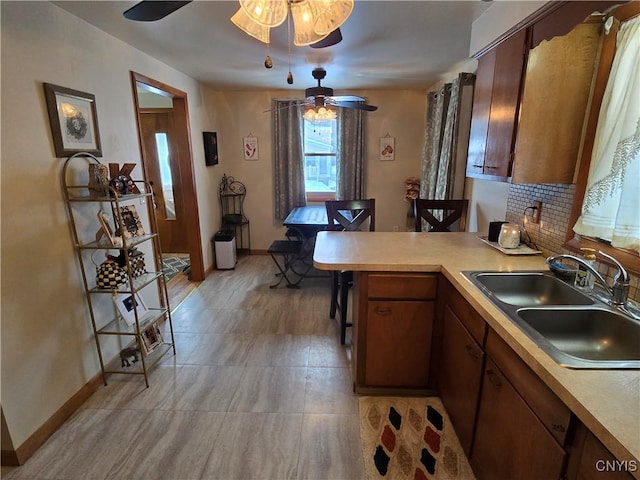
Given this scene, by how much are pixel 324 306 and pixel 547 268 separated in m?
2.08

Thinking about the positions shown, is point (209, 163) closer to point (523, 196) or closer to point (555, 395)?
point (523, 196)

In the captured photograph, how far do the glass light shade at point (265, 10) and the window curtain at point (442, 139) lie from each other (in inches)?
90.5

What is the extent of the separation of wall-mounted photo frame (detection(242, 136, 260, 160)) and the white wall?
2.61m

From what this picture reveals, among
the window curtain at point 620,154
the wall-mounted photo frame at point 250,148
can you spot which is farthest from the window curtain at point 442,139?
the wall-mounted photo frame at point 250,148

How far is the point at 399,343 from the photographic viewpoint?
6.36 ft

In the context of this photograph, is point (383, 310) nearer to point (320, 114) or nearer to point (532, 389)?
point (532, 389)

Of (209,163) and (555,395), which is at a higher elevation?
(209,163)

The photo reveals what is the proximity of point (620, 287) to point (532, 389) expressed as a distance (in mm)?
578

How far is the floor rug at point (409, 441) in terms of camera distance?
158cm

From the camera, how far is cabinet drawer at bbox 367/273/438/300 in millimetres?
1821

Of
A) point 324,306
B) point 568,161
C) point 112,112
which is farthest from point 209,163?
point 568,161

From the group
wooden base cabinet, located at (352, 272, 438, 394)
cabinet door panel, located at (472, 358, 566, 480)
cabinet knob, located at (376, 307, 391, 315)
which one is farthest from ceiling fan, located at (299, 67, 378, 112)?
cabinet door panel, located at (472, 358, 566, 480)

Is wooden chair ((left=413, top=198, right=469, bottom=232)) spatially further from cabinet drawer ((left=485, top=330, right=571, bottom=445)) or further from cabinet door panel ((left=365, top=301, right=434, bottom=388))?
cabinet drawer ((left=485, top=330, right=571, bottom=445))

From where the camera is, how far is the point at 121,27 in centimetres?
218
